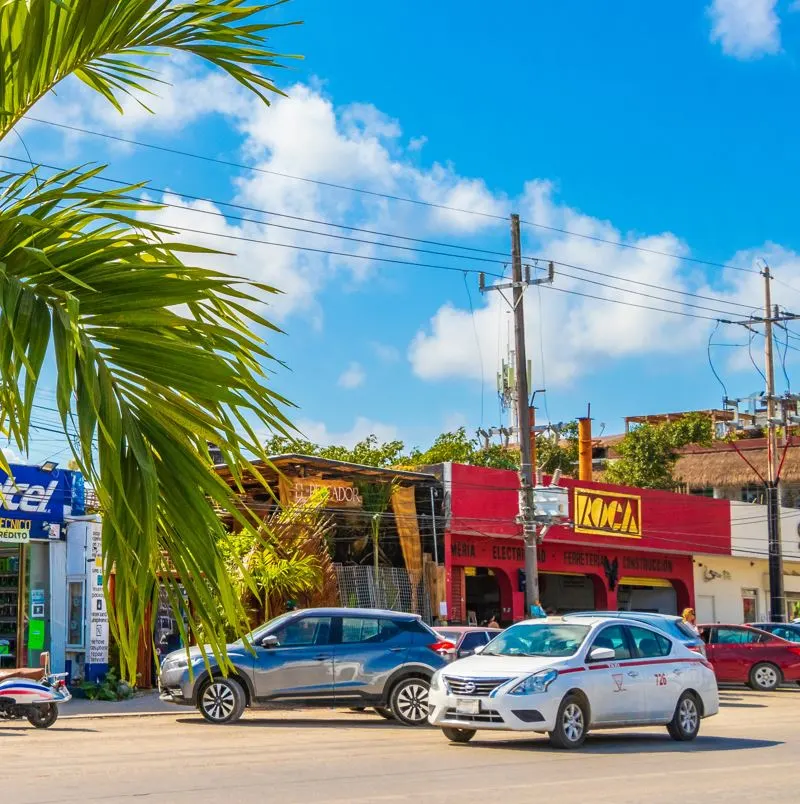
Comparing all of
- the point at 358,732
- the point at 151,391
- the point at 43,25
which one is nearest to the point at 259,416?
the point at 151,391

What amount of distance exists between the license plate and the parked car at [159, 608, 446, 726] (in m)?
4.43

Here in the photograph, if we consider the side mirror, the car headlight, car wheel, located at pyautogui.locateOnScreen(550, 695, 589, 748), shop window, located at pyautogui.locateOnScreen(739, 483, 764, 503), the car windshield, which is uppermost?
shop window, located at pyautogui.locateOnScreen(739, 483, 764, 503)

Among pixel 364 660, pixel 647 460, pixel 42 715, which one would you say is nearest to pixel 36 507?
pixel 42 715

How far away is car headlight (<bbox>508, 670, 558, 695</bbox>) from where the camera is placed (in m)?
15.6

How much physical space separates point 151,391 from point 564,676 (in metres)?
13.6

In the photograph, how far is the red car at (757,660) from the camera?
32.5m

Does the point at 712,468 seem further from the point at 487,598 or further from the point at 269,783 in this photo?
the point at 269,783

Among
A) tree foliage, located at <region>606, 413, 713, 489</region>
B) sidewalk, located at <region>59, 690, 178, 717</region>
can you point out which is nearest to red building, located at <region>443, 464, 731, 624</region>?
sidewalk, located at <region>59, 690, 178, 717</region>

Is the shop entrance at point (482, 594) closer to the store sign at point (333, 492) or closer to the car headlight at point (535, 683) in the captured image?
the store sign at point (333, 492)

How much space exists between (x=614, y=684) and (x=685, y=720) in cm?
161

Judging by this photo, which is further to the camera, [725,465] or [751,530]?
[725,465]

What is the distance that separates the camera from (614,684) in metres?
16.5

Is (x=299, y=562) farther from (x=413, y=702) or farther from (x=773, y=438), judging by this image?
(x=773, y=438)

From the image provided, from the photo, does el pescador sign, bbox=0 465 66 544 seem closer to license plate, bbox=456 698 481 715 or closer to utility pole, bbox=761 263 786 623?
license plate, bbox=456 698 481 715
